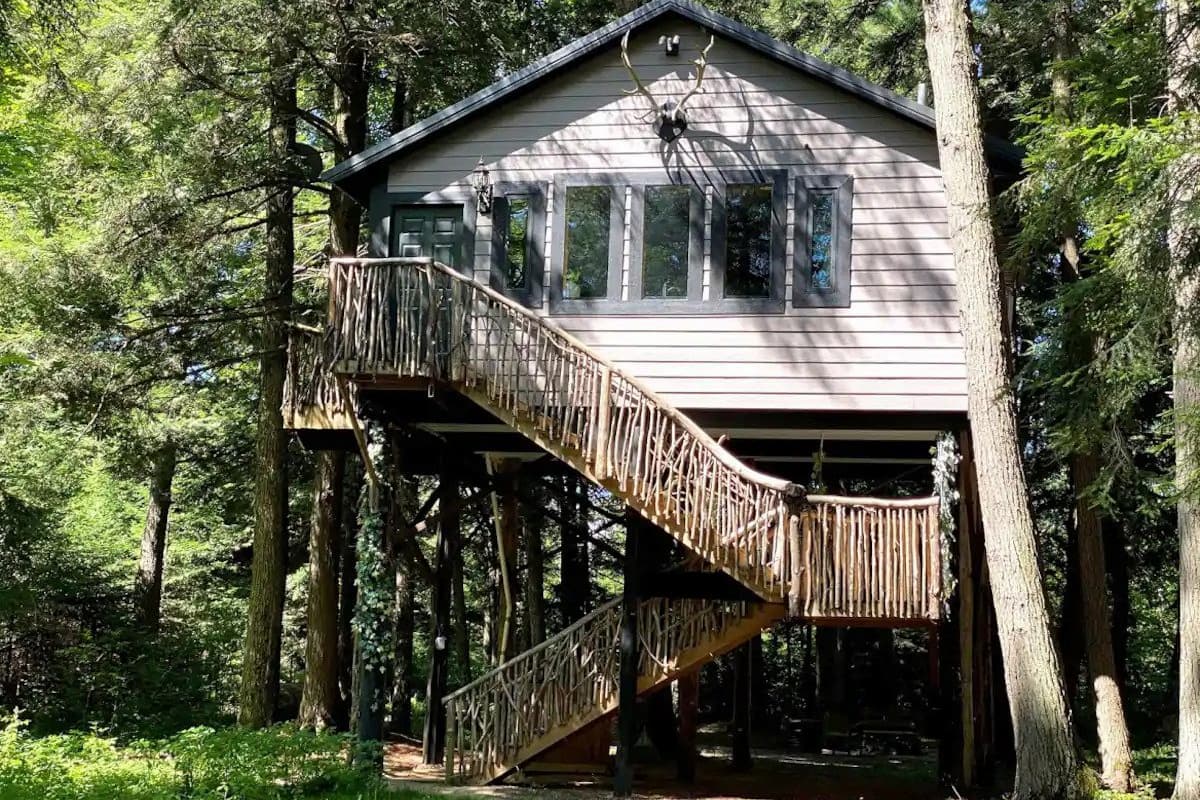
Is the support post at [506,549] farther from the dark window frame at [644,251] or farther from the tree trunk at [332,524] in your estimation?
the dark window frame at [644,251]

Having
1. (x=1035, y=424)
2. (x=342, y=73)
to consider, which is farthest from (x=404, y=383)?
(x=1035, y=424)

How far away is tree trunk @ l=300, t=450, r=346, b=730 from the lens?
17.6 meters

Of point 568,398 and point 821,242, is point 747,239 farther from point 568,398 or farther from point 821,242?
point 568,398

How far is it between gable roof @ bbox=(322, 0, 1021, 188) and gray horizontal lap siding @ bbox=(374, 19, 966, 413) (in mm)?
213

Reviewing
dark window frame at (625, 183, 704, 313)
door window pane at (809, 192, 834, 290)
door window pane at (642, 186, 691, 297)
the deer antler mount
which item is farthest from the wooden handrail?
the deer antler mount

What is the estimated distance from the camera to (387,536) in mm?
13523

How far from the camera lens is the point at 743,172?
14.0 meters

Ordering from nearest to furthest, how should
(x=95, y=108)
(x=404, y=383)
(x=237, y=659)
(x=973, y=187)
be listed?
(x=973, y=187), (x=404, y=383), (x=95, y=108), (x=237, y=659)

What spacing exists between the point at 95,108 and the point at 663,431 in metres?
9.13

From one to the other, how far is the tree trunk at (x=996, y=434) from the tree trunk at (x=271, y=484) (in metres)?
9.25

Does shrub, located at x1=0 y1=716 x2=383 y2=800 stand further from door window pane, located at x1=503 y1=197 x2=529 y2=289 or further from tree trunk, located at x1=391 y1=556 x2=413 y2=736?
tree trunk, located at x1=391 y1=556 x2=413 y2=736

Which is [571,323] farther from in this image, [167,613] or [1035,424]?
[167,613]

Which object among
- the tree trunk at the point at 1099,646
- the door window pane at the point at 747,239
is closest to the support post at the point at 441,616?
the door window pane at the point at 747,239

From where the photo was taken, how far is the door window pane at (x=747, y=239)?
543 inches
